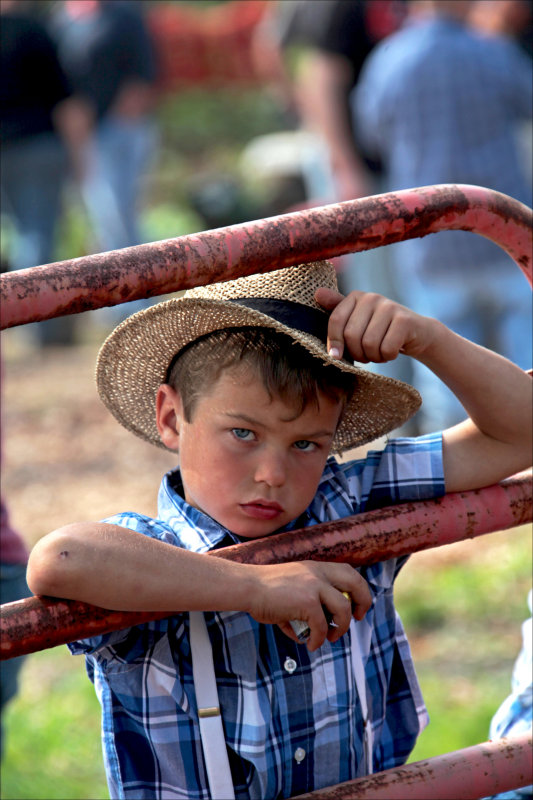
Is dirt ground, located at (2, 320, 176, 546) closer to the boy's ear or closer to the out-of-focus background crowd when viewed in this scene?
the out-of-focus background crowd

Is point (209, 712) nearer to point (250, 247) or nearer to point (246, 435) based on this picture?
point (246, 435)

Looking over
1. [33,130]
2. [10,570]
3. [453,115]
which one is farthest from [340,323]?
[33,130]

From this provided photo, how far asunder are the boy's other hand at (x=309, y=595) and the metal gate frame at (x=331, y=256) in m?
0.03

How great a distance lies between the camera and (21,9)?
6.70 m

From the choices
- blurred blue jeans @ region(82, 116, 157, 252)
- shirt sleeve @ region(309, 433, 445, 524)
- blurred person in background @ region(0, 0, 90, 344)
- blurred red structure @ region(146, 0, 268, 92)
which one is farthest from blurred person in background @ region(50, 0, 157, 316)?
blurred red structure @ region(146, 0, 268, 92)

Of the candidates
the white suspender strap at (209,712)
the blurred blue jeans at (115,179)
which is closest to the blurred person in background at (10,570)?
the white suspender strap at (209,712)

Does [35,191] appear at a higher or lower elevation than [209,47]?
lower

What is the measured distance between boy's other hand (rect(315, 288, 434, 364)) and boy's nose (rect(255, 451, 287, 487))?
18 cm

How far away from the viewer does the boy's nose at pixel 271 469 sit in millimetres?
1576

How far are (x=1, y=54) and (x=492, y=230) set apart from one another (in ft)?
18.0

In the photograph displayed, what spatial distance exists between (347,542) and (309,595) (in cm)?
→ 12

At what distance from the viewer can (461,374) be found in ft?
5.65

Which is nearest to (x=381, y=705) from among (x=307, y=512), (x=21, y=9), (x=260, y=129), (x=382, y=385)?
(x=307, y=512)

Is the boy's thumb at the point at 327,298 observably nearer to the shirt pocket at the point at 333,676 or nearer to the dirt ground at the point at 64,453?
the shirt pocket at the point at 333,676
